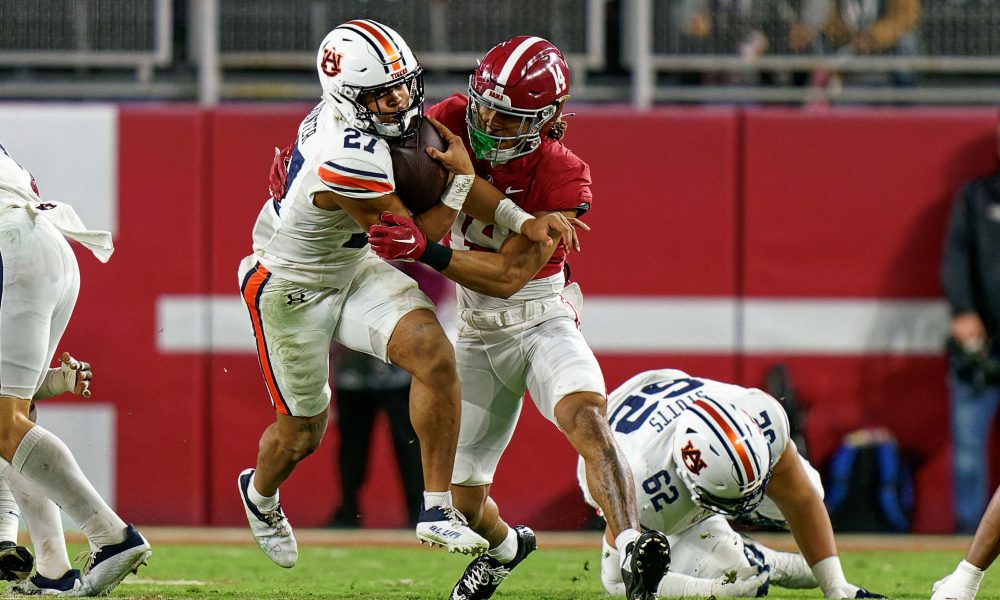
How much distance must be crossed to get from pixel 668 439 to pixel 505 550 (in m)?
0.70

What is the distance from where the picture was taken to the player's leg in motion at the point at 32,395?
15.7ft

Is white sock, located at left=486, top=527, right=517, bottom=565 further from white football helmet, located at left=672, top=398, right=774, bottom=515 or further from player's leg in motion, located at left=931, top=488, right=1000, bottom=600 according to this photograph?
player's leg in motion, located at left=931, top=488, right=1000, bottom=600

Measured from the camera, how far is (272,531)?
214 inches

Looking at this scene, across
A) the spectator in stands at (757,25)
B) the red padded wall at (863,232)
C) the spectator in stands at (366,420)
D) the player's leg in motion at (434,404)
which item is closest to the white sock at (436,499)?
the player's leg in motion at (434,404)

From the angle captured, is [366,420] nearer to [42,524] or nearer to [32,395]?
[42,524]

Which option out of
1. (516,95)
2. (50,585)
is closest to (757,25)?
(516,95)

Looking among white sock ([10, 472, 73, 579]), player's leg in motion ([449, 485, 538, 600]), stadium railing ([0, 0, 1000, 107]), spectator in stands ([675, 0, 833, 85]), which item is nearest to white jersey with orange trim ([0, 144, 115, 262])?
white sock ([10, 472, 73, 579])

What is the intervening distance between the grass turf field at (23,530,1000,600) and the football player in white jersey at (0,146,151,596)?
25 centimetres

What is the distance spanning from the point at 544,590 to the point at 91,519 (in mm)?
1799

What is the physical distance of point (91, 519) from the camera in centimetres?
491

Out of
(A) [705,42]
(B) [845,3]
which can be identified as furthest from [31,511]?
(B) [845,3]

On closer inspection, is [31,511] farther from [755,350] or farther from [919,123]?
[919,123]

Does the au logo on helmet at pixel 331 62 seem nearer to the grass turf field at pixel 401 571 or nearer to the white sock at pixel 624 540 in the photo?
the white sock at pixel 624 540

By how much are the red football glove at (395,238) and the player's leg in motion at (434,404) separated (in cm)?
30
